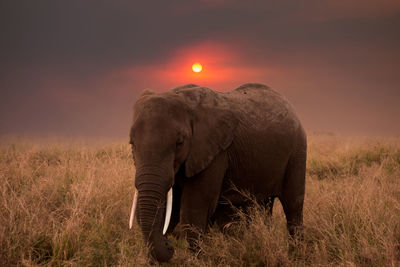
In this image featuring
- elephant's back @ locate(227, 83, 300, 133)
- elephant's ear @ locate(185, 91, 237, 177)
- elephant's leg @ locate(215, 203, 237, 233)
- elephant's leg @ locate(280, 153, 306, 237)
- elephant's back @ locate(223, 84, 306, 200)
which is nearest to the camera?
elephant's ear @ locate(185, 91, 237, 177)

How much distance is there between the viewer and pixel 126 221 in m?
5.82

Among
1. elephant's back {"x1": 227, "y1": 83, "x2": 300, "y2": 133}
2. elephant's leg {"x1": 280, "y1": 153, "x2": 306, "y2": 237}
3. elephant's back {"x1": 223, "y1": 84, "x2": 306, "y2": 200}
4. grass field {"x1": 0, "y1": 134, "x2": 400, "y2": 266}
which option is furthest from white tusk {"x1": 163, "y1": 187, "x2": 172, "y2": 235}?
elephant's leg {"x1": 280, "y1": 153, "x2": 306, "y2": 237}

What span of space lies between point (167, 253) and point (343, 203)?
2.86 metres

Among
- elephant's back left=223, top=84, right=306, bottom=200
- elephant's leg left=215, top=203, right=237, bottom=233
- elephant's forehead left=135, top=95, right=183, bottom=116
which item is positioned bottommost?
elephant's leg left=215, top=203, right=237, bottom=233

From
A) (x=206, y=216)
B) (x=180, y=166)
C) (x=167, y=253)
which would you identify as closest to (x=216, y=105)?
(x=180, y=166)

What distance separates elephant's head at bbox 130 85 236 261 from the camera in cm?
408

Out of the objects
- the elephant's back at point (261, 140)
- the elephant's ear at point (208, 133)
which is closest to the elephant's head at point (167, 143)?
the elephant's ear at point (208, 133)

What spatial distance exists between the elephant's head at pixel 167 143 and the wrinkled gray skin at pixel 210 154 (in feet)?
0.03

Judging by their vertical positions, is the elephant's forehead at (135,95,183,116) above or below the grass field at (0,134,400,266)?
above

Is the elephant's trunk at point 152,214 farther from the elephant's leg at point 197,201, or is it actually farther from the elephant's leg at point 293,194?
the elephant's leg at point 293,194

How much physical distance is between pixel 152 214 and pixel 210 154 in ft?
3.20

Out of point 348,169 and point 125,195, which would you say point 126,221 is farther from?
point 348,169

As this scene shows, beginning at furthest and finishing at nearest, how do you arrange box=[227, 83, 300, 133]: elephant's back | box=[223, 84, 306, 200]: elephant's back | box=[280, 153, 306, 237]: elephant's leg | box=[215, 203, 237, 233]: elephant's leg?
box=[280, 153, 306, 237]: elephant's leg → box=[215, 203, 237, 233]: elephant's leg → box=[227, 83, 300, 133]: elephant's back → box=[223, 84, 306, 200]: elephant's back

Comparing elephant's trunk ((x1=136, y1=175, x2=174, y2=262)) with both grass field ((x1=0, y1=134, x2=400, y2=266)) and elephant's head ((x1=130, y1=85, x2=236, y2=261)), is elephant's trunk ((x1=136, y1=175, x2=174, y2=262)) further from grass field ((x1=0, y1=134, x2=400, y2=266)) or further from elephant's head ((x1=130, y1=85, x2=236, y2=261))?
grass field ((x1=0, y1=134, x2=400, y2=266))
